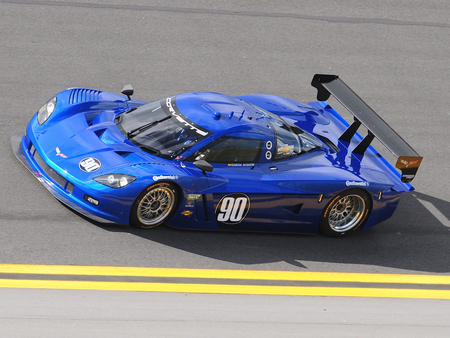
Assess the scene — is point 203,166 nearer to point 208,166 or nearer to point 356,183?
point 208,166

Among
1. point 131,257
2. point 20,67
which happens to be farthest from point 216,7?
point 131,257

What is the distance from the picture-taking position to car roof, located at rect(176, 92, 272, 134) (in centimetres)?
727

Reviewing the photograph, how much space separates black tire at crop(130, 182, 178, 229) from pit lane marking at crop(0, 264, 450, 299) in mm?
577

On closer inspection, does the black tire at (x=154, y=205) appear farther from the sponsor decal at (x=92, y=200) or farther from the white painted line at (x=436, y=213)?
the white painted line at (x=436, y=213)

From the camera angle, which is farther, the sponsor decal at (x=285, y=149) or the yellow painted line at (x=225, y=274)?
the sponsor decal at (x=285, y=149)

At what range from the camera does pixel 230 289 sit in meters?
6.43

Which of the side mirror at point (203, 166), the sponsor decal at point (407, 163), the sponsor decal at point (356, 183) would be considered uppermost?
the sponsor decal at point (407, 163)

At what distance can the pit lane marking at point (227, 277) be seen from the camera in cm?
614

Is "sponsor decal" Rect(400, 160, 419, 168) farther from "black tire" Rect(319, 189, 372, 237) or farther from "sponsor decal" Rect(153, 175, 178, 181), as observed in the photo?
"sponsor decal" Rect(153, 175, 178, 181)

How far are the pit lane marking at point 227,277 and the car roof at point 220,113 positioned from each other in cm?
160

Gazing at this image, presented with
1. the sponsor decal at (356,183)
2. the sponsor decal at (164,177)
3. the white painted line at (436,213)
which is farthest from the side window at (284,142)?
the white painted line at (436,213)

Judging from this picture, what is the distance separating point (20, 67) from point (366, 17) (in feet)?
22.5

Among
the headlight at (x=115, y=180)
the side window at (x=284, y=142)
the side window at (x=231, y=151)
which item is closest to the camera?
the headlight at (x=115, y=180)

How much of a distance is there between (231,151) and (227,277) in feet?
4.62
